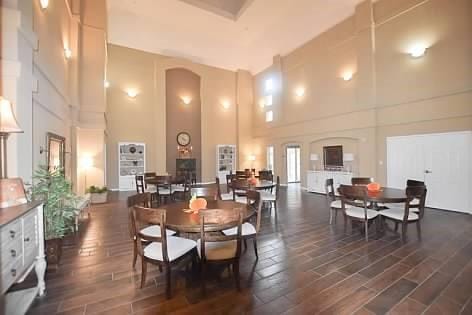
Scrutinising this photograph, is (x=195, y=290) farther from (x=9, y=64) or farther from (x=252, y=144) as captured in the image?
(x=252, y=144)

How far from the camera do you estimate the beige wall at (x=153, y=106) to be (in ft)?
31.6

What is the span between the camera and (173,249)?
7.19 feet

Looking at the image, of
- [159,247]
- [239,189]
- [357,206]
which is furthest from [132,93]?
[357,206]

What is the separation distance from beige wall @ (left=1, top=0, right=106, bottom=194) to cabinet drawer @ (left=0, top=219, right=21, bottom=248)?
117 centimetres

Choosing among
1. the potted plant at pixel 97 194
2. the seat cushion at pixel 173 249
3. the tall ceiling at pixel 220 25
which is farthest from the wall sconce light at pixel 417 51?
the potted plant at pixel 97 194

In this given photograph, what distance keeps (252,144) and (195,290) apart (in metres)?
10.8

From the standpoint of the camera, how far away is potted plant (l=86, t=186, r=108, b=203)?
6508 millimetres

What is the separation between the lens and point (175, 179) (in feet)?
21.0

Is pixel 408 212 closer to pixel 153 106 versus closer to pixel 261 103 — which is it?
pixel 261 103

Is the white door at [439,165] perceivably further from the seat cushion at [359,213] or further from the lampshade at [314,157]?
the seat cushion at [359,213]

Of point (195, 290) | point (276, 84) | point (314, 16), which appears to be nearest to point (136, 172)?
point (276, 84)

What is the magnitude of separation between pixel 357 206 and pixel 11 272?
165 inches

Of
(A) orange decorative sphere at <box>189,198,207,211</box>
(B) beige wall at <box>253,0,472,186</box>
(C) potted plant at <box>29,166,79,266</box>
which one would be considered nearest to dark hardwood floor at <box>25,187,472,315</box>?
(C) potted plant at <box>29,166,79,266</box>

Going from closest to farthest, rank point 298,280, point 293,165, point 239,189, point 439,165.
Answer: point 298,280, point 239,189, point 439,165, point 293,165
